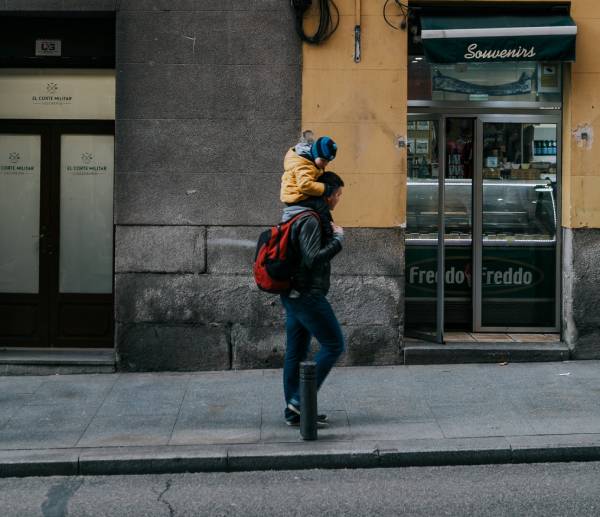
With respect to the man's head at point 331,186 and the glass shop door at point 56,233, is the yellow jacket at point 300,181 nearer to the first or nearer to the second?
the man's head at point 331,186

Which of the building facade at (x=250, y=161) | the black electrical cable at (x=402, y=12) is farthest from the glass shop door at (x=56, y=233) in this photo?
the black electrical cable at (x=402, y=12)

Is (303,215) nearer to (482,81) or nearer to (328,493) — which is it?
(328,493)

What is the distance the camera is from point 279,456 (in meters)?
7.07

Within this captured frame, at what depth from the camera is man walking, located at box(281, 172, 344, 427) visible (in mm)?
7344

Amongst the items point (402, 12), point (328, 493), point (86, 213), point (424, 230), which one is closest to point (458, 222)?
point (424, 230)

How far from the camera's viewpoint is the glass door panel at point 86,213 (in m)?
10.6

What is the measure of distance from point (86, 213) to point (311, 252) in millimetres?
4137

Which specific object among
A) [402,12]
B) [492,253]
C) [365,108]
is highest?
[402,12]

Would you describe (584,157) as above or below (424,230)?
above

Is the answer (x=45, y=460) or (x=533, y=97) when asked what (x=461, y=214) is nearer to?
(x=533, y=97)

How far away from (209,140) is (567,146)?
3.72 meters

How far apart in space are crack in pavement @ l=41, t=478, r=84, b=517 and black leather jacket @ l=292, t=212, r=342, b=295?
86.0 inches

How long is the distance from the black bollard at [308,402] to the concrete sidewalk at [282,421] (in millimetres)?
124

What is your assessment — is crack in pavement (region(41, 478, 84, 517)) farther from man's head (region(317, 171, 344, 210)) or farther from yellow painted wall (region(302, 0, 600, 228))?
yellow painted wall (region(302, 0, 600, 228))
